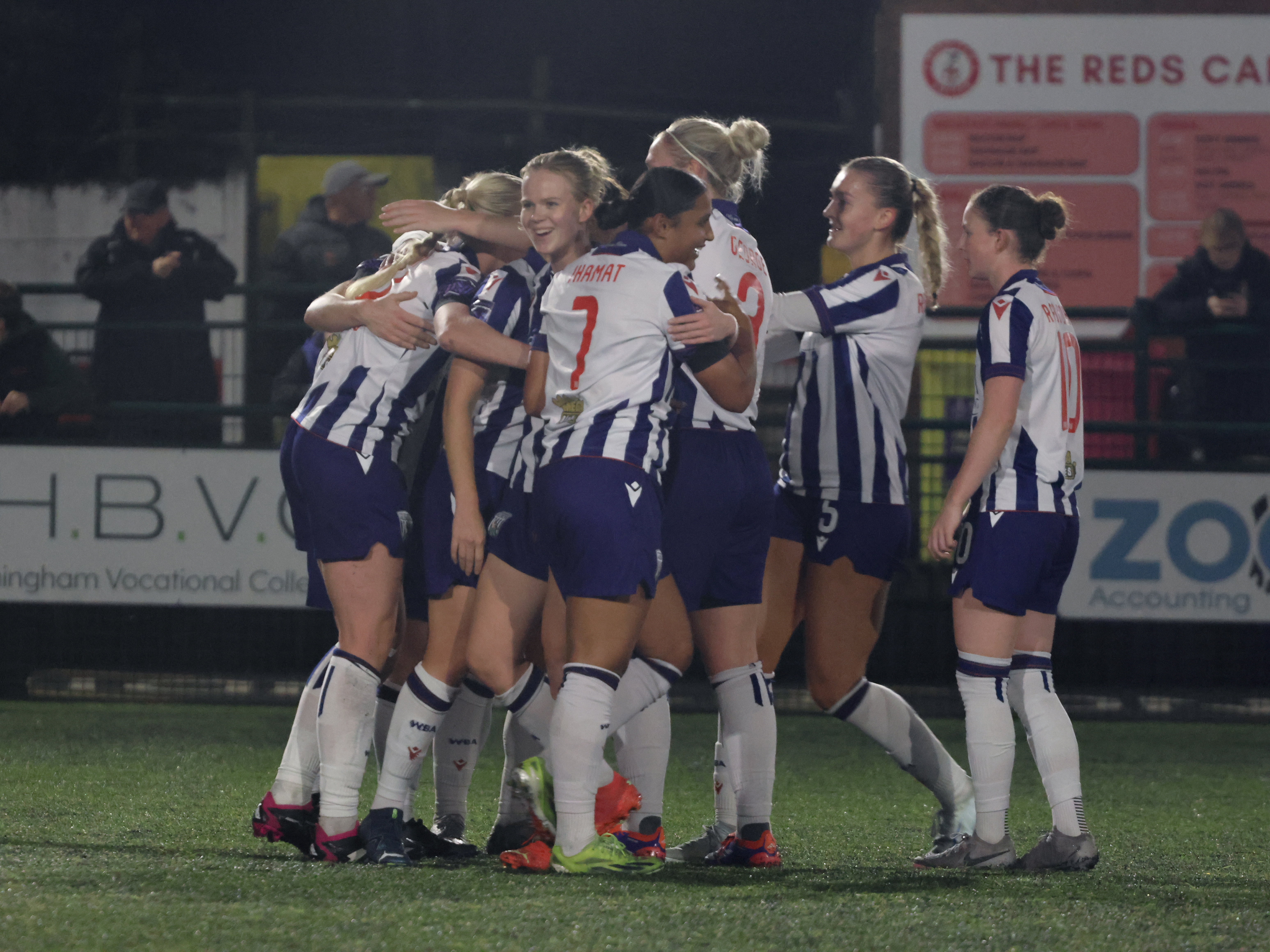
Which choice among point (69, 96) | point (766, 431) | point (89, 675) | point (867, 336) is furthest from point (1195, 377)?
point (69, 96)

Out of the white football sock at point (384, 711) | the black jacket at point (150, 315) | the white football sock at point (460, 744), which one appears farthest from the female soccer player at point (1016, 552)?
the black jacket at point (150, 315)

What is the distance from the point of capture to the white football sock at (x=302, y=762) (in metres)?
3.61

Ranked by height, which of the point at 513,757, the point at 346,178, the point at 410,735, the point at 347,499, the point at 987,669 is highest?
the point at 346,178

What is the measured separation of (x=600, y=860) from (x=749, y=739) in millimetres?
577

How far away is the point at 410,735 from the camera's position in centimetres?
348

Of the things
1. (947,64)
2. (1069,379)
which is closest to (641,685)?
(1069,379)

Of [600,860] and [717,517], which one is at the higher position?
[717,517]

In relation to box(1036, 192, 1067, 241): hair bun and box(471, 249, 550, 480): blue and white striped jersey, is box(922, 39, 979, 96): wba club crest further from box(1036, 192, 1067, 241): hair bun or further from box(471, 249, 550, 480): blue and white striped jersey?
box(471, 249, 550, 480): blue and white striped jersey

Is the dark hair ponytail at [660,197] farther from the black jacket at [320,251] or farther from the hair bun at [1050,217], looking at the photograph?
the black jacket at [320,251]

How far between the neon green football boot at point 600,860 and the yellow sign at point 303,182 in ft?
21.9

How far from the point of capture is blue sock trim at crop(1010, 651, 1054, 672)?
3.69m

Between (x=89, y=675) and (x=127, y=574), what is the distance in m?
0.75

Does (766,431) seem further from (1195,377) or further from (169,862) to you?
(169,862)

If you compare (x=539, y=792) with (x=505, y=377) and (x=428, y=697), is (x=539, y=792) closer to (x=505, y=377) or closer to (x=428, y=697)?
(x=428, y=697)
